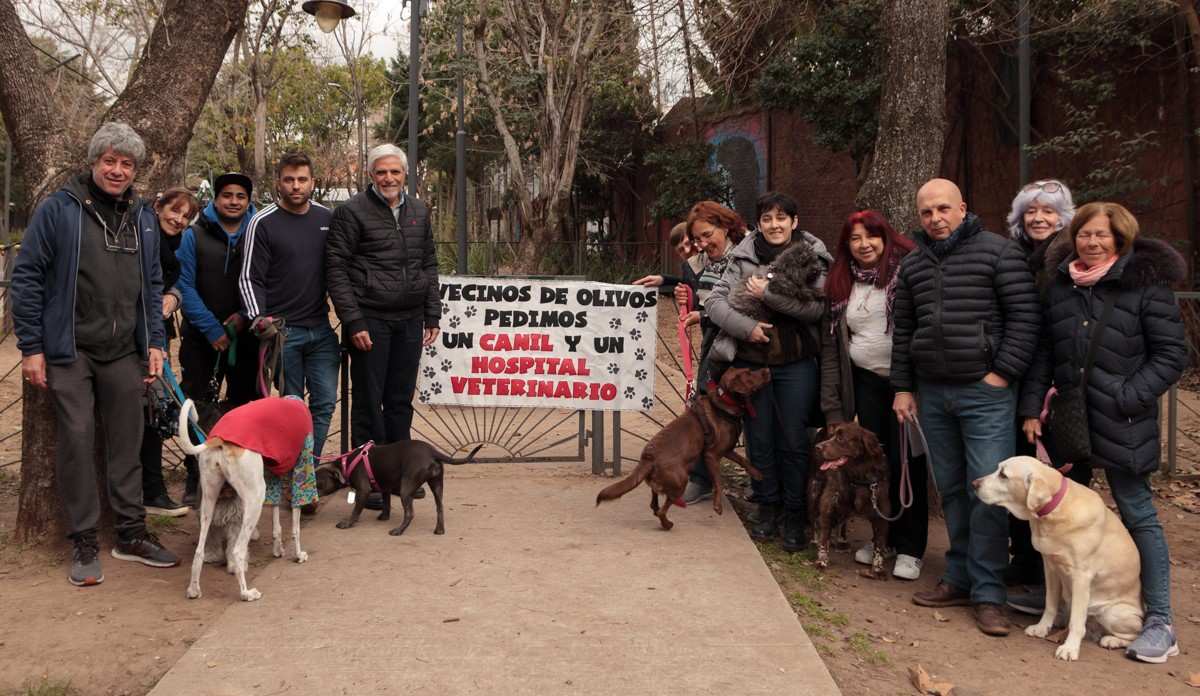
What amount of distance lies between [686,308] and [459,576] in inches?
98.9

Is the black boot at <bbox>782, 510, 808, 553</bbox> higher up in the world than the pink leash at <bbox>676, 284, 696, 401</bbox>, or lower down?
lower down

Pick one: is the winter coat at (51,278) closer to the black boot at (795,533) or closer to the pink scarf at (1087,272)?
the black boot at (795,533)

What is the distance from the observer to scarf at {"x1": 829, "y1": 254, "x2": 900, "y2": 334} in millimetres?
4836

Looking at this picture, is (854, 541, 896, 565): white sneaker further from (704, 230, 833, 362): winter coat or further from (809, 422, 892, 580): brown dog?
(704, 230, 833, 362): winter coat

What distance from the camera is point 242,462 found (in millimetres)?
4281

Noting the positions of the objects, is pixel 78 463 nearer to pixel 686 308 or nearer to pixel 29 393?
pixel 29 393

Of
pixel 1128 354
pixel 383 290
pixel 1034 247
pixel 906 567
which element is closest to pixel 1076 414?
pixel 1128 354

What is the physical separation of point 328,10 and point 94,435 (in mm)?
8168

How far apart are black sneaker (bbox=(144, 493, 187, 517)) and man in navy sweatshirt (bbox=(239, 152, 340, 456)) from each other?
2.88ft

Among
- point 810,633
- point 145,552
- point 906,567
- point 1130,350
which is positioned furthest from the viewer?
point 906,567

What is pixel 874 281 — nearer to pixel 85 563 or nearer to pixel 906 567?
pixel 906 567

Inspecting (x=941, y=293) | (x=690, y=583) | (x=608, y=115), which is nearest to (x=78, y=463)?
(x=690, y=583)

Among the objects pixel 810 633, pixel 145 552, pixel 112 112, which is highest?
pixel 112 112

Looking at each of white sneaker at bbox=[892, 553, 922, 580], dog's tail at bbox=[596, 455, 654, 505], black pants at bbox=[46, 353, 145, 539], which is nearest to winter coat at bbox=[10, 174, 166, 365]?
black pants at bbox=[46, 353, 145, 539]
